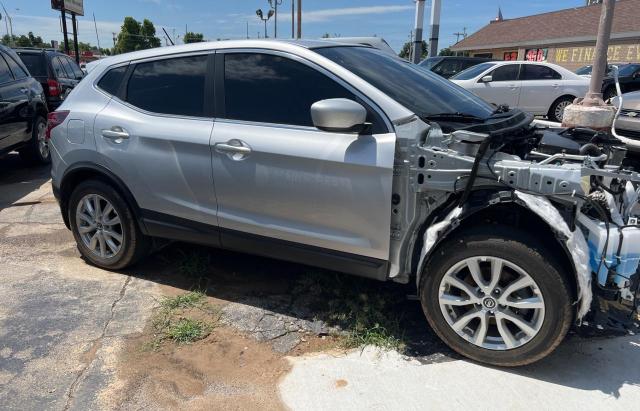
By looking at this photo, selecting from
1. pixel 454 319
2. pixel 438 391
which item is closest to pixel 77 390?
pixel 438 391

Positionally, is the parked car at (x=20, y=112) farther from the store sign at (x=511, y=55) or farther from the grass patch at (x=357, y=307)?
the store sign at (x=511, y=55)

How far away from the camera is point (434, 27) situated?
812 inches

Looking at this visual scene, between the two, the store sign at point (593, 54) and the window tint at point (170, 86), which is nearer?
the window tint at point (170, 86)

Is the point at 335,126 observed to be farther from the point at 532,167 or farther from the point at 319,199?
the point at 532,167

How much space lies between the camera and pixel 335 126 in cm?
281

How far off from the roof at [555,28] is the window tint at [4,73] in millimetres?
29765

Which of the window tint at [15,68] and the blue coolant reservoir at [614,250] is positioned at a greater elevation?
the window tint at [15,68]

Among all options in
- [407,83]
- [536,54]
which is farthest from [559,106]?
[536,54]

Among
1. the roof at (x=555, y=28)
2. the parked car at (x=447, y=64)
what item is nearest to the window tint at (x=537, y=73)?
the parked car at (x=447, y=64)

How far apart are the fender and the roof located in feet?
99.1

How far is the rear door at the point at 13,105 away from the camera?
6684mm

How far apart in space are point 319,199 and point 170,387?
134cm

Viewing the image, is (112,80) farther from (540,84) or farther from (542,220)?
(540,84)

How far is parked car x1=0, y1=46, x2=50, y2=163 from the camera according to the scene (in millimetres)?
6750
